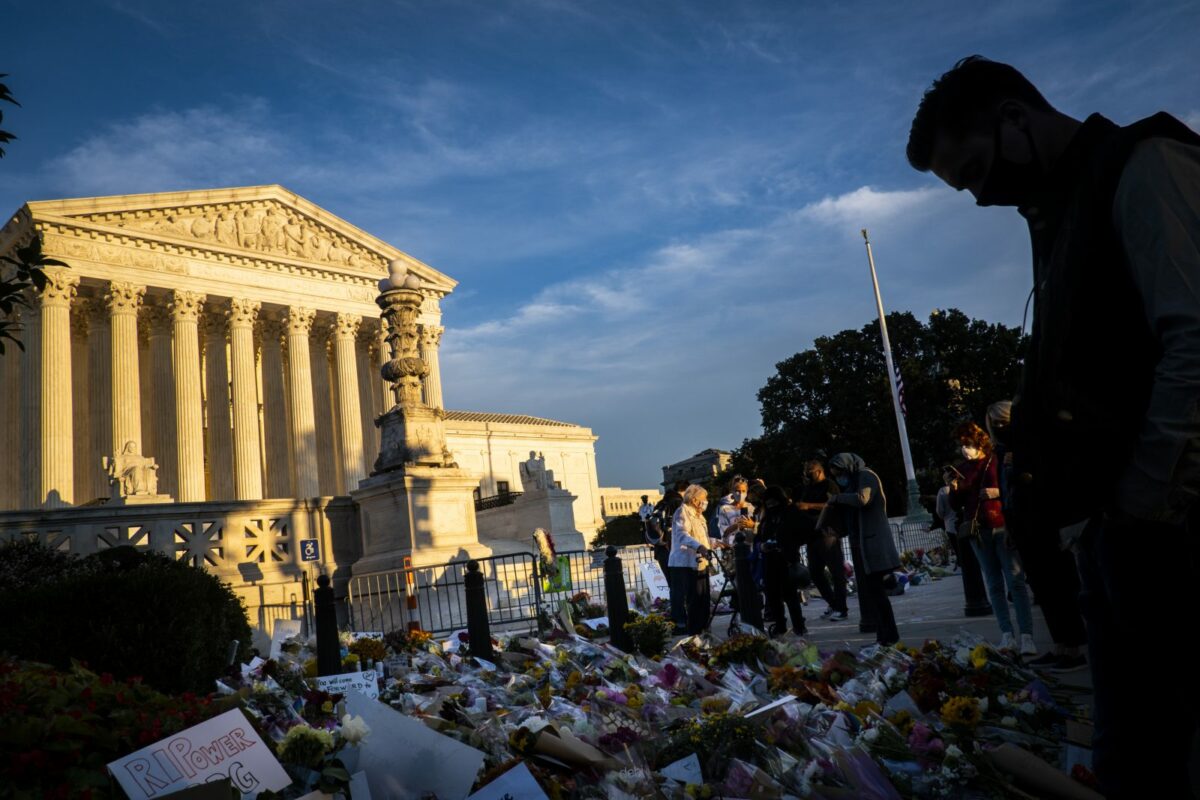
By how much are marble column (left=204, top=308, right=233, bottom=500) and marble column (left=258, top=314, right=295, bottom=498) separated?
2039 millimetres

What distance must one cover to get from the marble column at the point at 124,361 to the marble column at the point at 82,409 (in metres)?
2.48

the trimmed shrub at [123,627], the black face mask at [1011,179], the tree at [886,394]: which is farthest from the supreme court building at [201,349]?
the black face mask at [1011,179]

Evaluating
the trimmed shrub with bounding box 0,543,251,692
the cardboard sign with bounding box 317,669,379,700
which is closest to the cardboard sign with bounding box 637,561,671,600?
the cardboard sign with bounding box 317,669,379,700

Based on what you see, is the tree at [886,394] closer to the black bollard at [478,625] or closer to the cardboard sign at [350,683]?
the black bollard at [478,625]

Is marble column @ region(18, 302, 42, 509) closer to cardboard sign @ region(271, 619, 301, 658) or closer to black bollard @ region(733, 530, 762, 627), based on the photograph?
cardboard sign @ region(271, 619, 301, 658)

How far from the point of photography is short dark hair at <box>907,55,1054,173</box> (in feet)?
7.47

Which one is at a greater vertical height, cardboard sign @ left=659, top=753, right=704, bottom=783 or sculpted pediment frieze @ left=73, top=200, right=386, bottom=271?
sculpted pediment frieze @ left=73, top=200, right=386, bottom=271

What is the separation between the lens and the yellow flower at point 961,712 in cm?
402

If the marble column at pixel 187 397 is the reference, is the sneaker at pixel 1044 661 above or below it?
below

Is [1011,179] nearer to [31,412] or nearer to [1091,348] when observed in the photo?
[1091,348]

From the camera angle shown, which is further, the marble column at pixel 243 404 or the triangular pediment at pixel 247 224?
the marble column at pixel 243 404

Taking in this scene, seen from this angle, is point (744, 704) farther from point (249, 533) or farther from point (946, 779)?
point (249, 533)

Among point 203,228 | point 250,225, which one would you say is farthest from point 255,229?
point 203,228

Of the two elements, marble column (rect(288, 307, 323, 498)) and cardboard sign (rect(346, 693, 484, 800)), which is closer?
cardboard sign (rect(346, 693, 484, 800))
